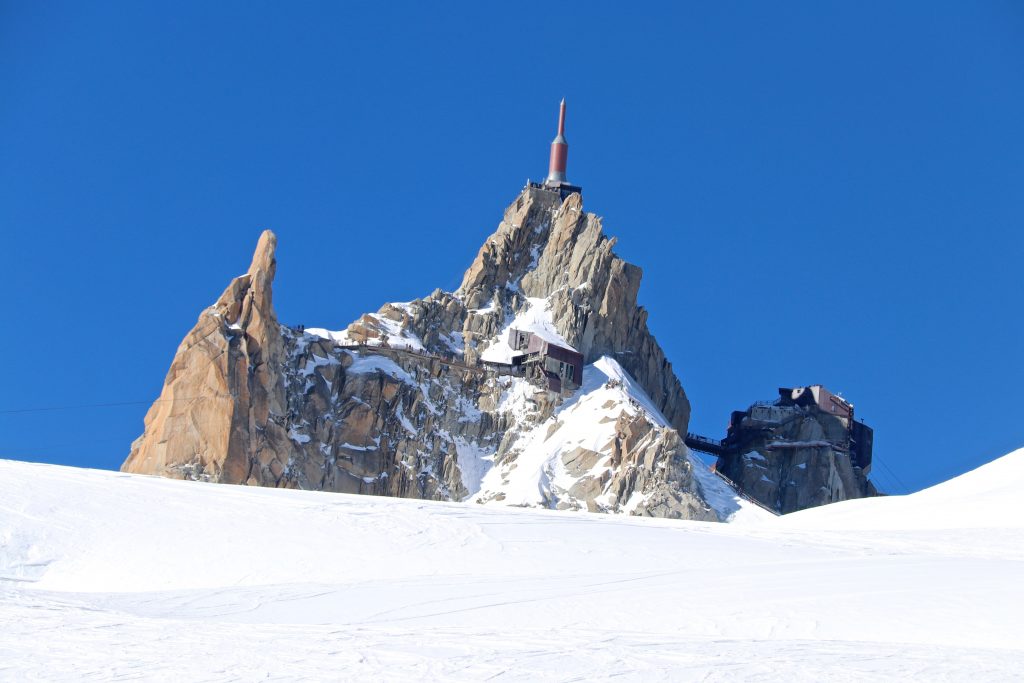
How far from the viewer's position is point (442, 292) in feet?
509

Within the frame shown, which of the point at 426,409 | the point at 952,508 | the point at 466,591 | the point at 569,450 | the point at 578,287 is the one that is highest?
the point at 578,287

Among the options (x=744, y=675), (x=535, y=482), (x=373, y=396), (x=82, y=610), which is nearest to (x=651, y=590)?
(x=744, y=675)

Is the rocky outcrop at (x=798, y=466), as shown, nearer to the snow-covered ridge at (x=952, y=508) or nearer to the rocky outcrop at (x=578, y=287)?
the rocky outcrop at (x=578, y=287)

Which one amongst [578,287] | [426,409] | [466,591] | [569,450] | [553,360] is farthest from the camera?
[578,287]

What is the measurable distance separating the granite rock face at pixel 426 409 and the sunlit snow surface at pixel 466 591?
57.1 m

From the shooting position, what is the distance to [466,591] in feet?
155

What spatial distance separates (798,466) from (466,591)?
115088mm

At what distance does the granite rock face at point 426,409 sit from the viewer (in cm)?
12862

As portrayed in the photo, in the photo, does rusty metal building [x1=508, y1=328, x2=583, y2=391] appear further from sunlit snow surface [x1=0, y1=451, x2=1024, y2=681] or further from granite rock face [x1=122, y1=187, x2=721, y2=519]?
sunlit snow surface [x1=0, y1=451, x2=1024, y2=681]

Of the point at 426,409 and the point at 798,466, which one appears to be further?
the point at 798,466

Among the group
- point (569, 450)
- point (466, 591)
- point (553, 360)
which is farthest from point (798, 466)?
point (466, 591)

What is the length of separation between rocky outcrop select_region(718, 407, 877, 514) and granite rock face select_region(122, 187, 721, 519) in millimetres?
14234

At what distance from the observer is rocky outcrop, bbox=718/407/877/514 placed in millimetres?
154875

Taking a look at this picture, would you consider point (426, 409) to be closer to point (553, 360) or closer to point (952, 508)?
point (553, 360)
